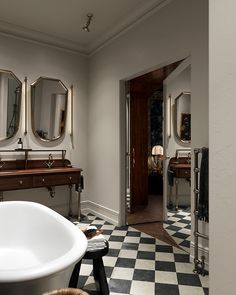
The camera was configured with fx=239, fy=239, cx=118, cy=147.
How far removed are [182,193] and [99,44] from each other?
2616 millimetres

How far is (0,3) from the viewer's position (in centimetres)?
291

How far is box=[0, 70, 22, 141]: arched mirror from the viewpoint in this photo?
341 centimetres

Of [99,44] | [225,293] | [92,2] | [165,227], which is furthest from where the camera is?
[99,44]

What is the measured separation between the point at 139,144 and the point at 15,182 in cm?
245

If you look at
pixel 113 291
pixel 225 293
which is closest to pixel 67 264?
pixel 225 293

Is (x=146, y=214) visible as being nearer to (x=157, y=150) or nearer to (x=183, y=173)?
(x=183, y=173)

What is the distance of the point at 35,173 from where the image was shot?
3189 mm

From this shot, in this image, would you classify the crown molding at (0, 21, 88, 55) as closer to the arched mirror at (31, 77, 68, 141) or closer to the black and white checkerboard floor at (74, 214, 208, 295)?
the arched mirror at (31, 77, 68, 141)

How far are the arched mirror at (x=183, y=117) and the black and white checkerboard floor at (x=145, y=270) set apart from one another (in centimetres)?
131

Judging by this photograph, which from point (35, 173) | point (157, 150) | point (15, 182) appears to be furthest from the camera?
point (157, 150)

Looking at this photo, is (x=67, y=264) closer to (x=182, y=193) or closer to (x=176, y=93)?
(x=182, y=193)

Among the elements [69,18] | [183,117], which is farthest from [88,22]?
[183,117]

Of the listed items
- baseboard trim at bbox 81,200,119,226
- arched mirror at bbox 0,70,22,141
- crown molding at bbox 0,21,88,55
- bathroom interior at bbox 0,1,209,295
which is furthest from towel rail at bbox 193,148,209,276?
crown molding at bbox 0,21,88,55

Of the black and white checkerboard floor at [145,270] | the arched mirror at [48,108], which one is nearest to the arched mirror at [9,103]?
the arched mirror at [48,108]
